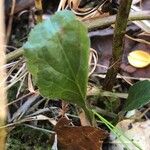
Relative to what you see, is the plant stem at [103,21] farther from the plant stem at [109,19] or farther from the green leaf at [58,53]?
the green leaf at [58,53]

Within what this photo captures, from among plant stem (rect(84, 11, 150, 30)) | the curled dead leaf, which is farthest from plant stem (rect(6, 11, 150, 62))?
the curled dead leaf

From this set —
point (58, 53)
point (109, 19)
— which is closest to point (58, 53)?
point (58, 53)

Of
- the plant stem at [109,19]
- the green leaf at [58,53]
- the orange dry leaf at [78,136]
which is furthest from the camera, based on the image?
the plant stem at [109,19]

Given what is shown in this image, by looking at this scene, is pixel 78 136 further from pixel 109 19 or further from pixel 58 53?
pixel 109 19

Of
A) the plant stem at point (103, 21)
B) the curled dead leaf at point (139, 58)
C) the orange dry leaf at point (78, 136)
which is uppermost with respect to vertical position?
the plant stem at point (103, 21)

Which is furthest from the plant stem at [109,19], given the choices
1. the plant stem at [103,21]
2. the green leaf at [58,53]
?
the green leaf at [58,53]

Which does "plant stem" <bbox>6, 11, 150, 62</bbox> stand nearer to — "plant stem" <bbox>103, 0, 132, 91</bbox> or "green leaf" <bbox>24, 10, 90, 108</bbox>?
"plant stem" <bbox>103, 0, 132, 91</bbox>

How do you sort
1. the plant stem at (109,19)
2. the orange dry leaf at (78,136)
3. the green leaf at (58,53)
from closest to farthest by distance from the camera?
the green leaf at (58,53)
the orange dry leaf at (78,136)
the plant stem at (109,19)
